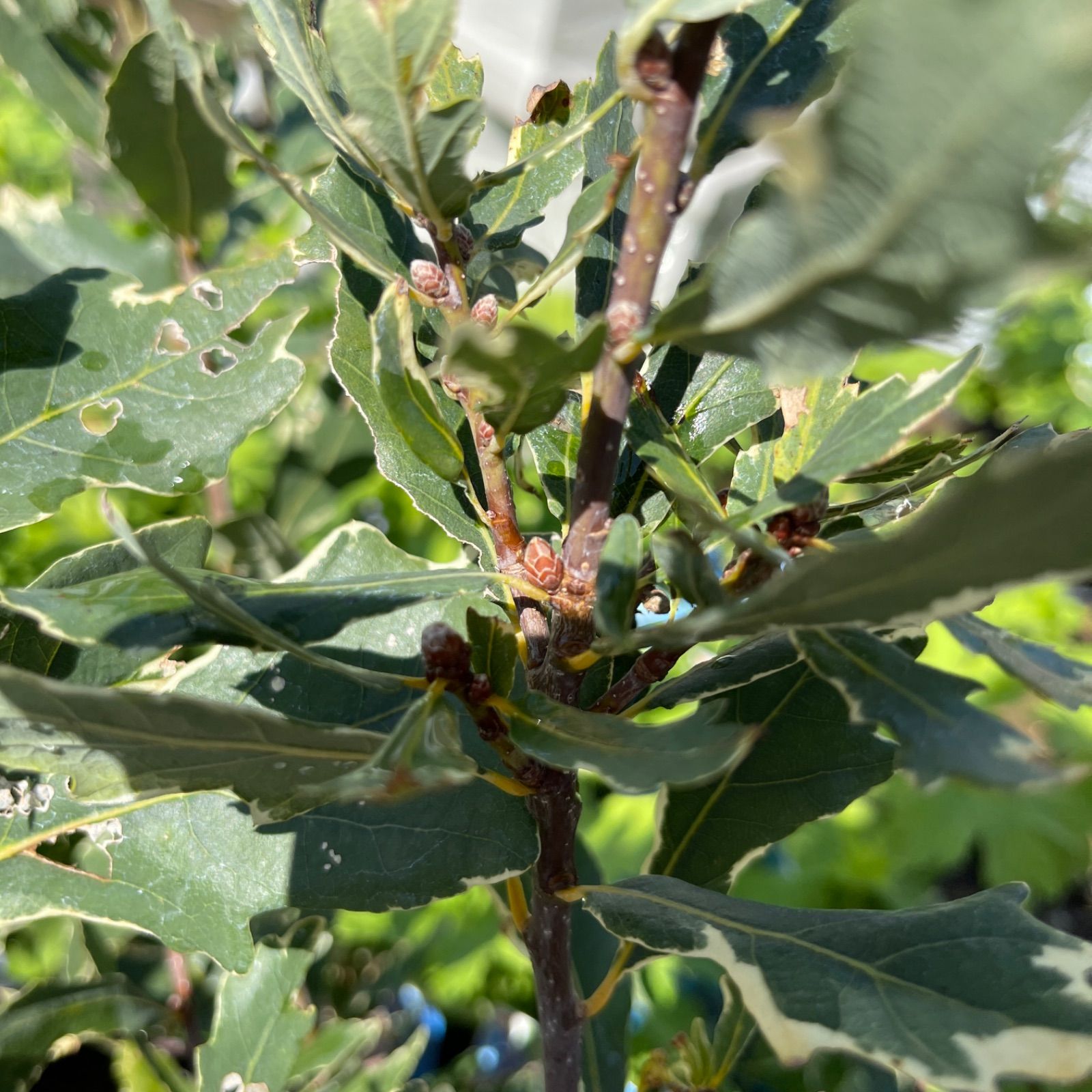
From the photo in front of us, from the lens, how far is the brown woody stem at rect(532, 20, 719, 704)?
16.5 inches

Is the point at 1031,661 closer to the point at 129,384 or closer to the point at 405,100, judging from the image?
the point at 405,100

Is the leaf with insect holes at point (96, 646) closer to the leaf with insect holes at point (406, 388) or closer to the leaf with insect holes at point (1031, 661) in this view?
the leaf with insect holes at point (406, 388)

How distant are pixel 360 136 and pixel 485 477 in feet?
0.60

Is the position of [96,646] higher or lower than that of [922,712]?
higher

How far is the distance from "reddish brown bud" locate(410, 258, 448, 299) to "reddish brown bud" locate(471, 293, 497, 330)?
2 cm

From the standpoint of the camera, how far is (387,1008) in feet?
5.28

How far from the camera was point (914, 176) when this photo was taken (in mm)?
290

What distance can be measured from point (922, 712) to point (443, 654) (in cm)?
22

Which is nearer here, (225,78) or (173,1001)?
(173,1001)

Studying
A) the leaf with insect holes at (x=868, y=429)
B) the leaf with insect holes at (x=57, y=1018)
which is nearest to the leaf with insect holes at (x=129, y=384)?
the leaf with insect holes at (x=868, y=429)

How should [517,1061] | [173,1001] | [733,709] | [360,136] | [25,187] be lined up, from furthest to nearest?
[25,187]
[517,1061]
[173,1001]
[733,709]
[360,136]

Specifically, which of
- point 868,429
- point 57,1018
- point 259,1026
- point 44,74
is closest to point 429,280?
point 868,429

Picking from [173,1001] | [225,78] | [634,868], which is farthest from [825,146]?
[634,868]

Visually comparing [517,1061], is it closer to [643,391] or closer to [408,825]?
[408,825]
